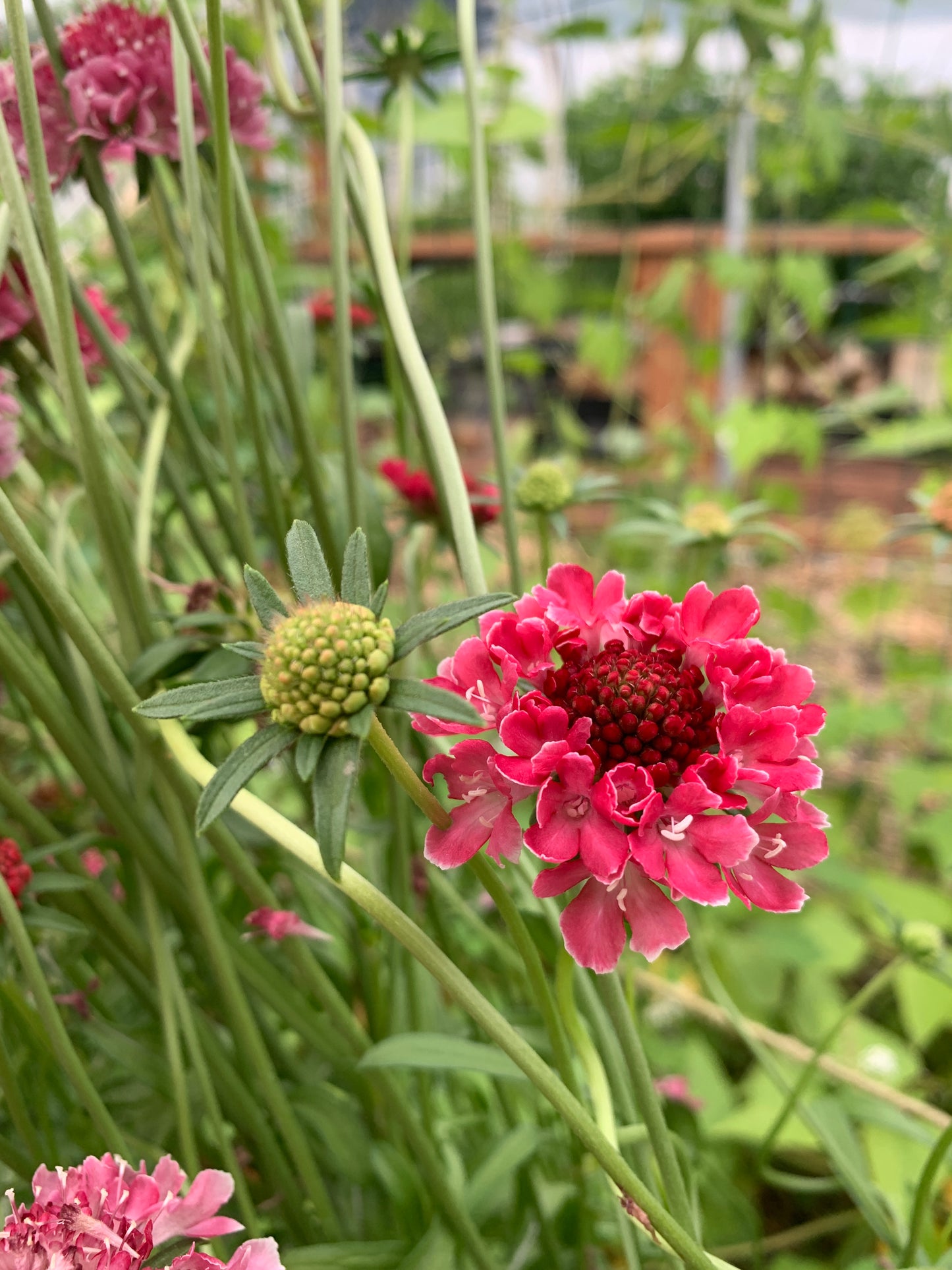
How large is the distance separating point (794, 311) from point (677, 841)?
227 cm

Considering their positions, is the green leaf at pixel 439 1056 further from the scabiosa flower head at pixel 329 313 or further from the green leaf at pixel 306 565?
the scabiosa flower head at pixel 329 313

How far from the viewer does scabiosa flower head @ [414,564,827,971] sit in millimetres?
276

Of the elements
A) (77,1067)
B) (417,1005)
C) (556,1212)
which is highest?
(77,1067)

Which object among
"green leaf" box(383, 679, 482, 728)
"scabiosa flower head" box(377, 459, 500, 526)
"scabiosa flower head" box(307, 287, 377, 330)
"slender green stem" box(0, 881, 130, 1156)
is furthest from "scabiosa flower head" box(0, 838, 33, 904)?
"scabiosa flower head" box(307, 287, 377, 330)

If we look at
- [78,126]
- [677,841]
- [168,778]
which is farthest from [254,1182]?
[78,126]

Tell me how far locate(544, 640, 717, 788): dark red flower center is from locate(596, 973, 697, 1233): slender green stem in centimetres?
7

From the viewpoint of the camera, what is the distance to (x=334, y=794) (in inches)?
10.4

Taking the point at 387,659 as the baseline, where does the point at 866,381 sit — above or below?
below

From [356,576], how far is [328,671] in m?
0.04

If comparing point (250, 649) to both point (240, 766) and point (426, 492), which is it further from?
point (426, 492)

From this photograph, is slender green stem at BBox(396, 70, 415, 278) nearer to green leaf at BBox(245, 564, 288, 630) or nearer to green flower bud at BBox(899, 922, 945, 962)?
green leaf at BBox(245, 564, 288, 630)

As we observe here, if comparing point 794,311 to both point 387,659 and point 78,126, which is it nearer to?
point 78,126

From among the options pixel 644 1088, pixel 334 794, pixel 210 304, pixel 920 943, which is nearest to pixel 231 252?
pixel 210 304

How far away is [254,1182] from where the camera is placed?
54 cm
